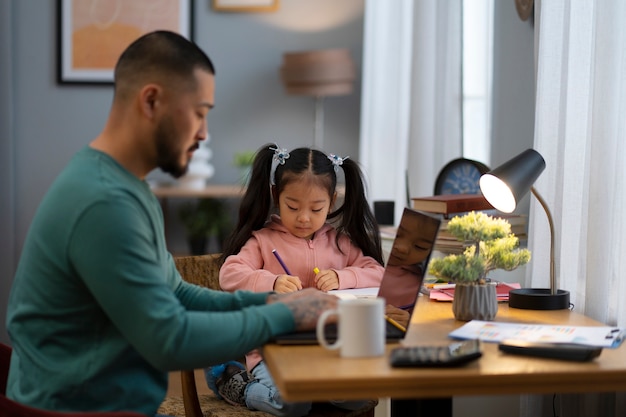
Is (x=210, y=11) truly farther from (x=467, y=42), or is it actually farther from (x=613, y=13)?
(x=613, y=13)

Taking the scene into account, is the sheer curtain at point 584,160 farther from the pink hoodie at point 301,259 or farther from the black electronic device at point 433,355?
the black electronic device at point 433,355

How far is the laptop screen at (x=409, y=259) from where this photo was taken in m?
1.76

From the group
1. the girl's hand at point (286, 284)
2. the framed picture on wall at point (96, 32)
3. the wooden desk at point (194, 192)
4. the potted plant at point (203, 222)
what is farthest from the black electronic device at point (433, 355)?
the framed picture on wall at point (96, 32)

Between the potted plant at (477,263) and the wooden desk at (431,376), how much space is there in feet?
1.05

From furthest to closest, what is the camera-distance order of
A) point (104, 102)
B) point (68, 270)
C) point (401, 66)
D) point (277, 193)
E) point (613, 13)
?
point (104, 102)
point (401, 66)
point (277, 193)
point (613, 13)
point (68, 270)

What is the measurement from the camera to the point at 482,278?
193cm

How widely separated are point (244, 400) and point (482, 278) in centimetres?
67

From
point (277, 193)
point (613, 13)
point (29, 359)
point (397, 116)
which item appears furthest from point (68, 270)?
point (397, 116)

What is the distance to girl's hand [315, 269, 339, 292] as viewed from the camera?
2.31 meters

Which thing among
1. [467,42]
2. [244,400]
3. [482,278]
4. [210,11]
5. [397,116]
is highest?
[210,11]

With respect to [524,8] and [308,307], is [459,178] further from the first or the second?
[308,307]

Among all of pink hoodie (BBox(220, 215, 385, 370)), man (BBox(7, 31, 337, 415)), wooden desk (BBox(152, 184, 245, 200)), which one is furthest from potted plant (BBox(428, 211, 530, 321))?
wooden desk (BBox(152, 184, 245, 200))

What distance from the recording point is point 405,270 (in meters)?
1.90

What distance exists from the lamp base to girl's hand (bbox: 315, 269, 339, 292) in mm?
455
